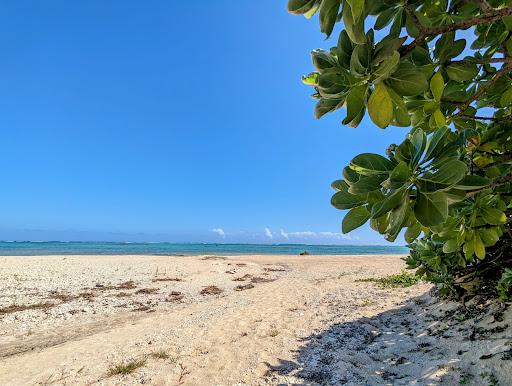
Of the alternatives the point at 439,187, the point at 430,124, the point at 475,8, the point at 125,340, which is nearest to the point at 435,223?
the point at 439,187

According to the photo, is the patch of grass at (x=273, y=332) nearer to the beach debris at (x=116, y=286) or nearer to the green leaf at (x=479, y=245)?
the green leaf at (x=479, y=245)

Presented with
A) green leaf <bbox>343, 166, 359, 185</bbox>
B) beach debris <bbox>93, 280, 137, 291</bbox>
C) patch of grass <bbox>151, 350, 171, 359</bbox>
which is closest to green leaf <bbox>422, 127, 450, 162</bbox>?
green leaf <bbox>343, 166, 359, 185</bbox>

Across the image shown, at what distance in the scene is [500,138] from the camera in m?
1.94

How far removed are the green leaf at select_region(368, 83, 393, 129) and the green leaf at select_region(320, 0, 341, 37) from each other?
0.35 metres

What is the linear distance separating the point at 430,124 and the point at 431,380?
2831 millimetres

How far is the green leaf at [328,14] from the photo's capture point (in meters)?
1.21

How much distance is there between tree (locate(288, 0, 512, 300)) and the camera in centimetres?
104

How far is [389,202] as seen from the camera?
0.99 m

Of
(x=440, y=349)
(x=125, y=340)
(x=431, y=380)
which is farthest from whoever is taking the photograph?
(x=125, y=340)

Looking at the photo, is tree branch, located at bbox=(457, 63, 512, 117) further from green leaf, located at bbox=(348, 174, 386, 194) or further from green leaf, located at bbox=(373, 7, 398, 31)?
green leaf, located at bbox=(348, 174, 386, 194)

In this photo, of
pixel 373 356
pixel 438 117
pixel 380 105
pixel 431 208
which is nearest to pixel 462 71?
pixel 438 117

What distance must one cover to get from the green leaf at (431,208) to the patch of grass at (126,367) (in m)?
4.29

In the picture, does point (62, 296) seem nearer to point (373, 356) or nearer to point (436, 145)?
point (373, 356)

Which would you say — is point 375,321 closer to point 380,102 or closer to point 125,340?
point 125,340
